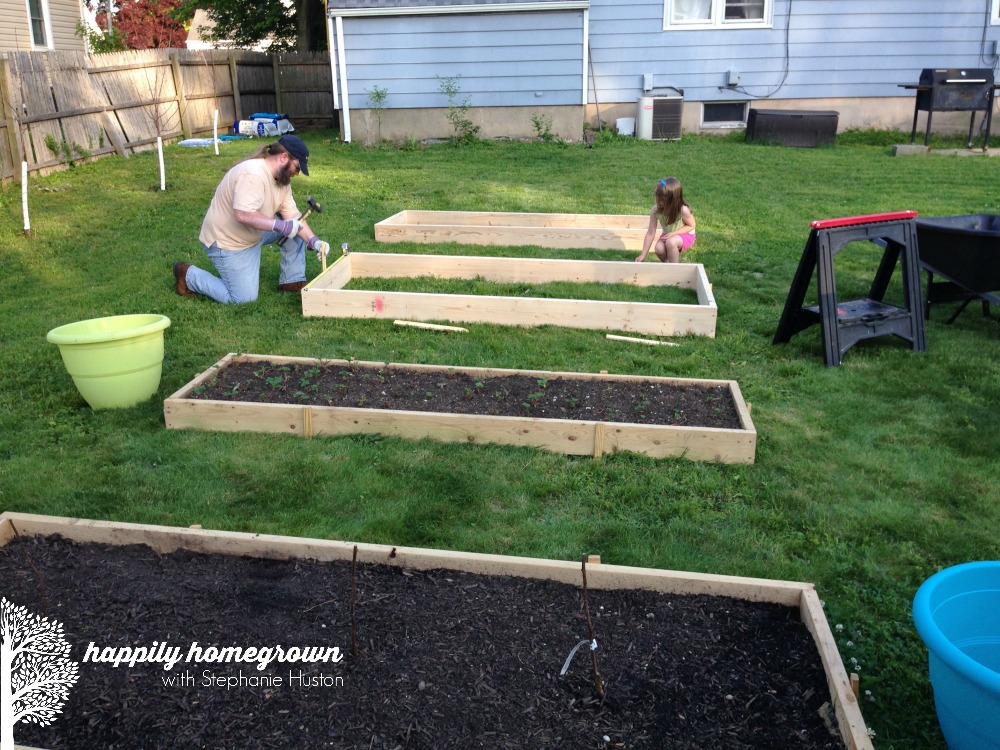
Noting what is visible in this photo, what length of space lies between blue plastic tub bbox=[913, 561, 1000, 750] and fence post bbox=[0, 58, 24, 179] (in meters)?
11.7

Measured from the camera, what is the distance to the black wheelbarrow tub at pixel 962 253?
5.72 meters

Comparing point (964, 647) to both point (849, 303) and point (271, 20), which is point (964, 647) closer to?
point (849, 303)

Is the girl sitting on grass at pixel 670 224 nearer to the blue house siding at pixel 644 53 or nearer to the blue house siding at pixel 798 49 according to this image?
the blue house siding at pixel 644 53

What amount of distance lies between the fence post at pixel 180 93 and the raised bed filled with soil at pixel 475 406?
12.5 meters

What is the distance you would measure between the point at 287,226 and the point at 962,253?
16.1 feet

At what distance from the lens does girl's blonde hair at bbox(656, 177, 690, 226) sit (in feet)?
24.7

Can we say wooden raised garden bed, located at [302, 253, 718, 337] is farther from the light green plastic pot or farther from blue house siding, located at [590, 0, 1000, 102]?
blue house siding, located at [590, 0, 1000, 102]

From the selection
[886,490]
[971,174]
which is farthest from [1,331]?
[971,174]

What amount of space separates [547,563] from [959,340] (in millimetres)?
4277

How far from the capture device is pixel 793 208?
33.3 feet

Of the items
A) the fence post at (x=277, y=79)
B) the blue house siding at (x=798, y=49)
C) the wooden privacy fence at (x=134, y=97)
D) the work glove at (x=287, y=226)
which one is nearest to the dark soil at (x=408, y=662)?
the work glove at (x=287, y=226)

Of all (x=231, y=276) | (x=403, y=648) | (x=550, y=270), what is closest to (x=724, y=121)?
(x=550, y=270)

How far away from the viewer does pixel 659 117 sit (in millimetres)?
15492

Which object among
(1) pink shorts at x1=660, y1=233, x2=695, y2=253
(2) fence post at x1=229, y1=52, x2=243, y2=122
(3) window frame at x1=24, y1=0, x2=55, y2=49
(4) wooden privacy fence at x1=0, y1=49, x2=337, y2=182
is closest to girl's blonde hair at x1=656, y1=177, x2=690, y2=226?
(1) pink shorts at x1=660, y1=233, x2=695, y2=253
